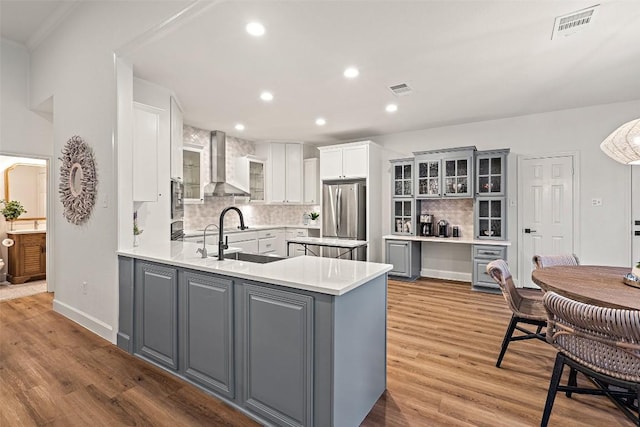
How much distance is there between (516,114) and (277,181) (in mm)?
4541

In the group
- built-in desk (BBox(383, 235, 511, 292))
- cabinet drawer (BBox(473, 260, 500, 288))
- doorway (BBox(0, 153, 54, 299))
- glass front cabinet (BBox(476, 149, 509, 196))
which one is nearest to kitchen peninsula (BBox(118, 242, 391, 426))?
cabinet drawer (BBox(473, 260, 500, 288))

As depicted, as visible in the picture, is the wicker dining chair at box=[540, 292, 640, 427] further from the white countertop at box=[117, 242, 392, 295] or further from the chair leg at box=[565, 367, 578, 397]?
the white countertop at box=[117, 242, 392, 295]

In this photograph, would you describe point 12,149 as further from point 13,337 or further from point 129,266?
point 129,266

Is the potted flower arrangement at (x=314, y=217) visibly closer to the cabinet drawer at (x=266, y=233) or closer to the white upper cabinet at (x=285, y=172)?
the white upper cabinet at (x=285, y=172)

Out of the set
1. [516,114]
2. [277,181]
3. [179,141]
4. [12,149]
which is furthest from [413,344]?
[12,149]

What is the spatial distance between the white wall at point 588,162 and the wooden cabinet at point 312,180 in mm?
3303

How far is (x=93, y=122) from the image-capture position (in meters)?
3.10

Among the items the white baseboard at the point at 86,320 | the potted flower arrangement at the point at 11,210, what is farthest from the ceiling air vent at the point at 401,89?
the potted flower arrangement at the point at 11,210

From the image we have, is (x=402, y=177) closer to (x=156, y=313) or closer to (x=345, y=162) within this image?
(x=345, y=162)

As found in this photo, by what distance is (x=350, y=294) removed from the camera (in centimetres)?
174

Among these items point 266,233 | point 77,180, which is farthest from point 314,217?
point 77,180

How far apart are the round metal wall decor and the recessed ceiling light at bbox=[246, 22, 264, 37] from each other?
198cm

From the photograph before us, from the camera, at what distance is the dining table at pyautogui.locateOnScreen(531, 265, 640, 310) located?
176cm

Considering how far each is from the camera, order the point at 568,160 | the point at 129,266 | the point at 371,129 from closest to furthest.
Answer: the point at 129,266 → the point at 568,160 → the point at 371,129
